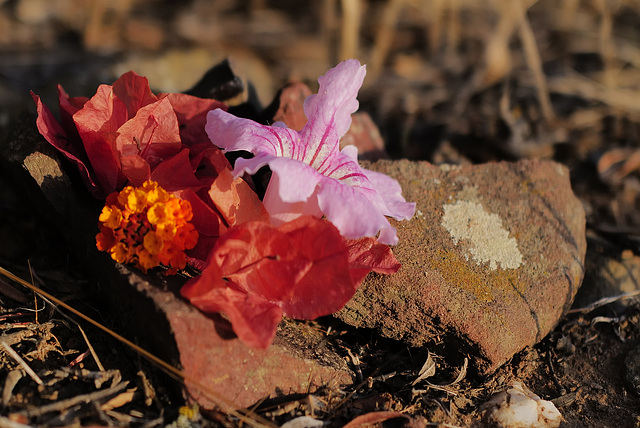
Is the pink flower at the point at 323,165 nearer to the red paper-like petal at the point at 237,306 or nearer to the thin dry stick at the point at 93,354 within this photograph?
the red paper-like petal at the point at 237,306

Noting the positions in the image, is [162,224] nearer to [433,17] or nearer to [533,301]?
[533,301]

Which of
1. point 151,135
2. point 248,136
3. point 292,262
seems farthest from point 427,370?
point 151,135

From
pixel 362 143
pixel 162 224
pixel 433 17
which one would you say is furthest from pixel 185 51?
pixel 162 224

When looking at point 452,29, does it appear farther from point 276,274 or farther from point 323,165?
point 276,274

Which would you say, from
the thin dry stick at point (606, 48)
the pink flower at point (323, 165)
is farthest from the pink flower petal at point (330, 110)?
the thin dry stick at point (606, 48)

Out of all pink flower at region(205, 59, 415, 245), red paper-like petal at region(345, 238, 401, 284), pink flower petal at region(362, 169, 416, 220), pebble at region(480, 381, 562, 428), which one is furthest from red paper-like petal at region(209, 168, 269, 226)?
pebble at region(480, 381, 562, 428)

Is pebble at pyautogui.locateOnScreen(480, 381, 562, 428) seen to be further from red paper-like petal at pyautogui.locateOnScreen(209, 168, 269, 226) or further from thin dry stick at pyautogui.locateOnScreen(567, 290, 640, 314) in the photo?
red paper-like petal at pyautogui.locateOnScreen(209, 168, 269, 226)
